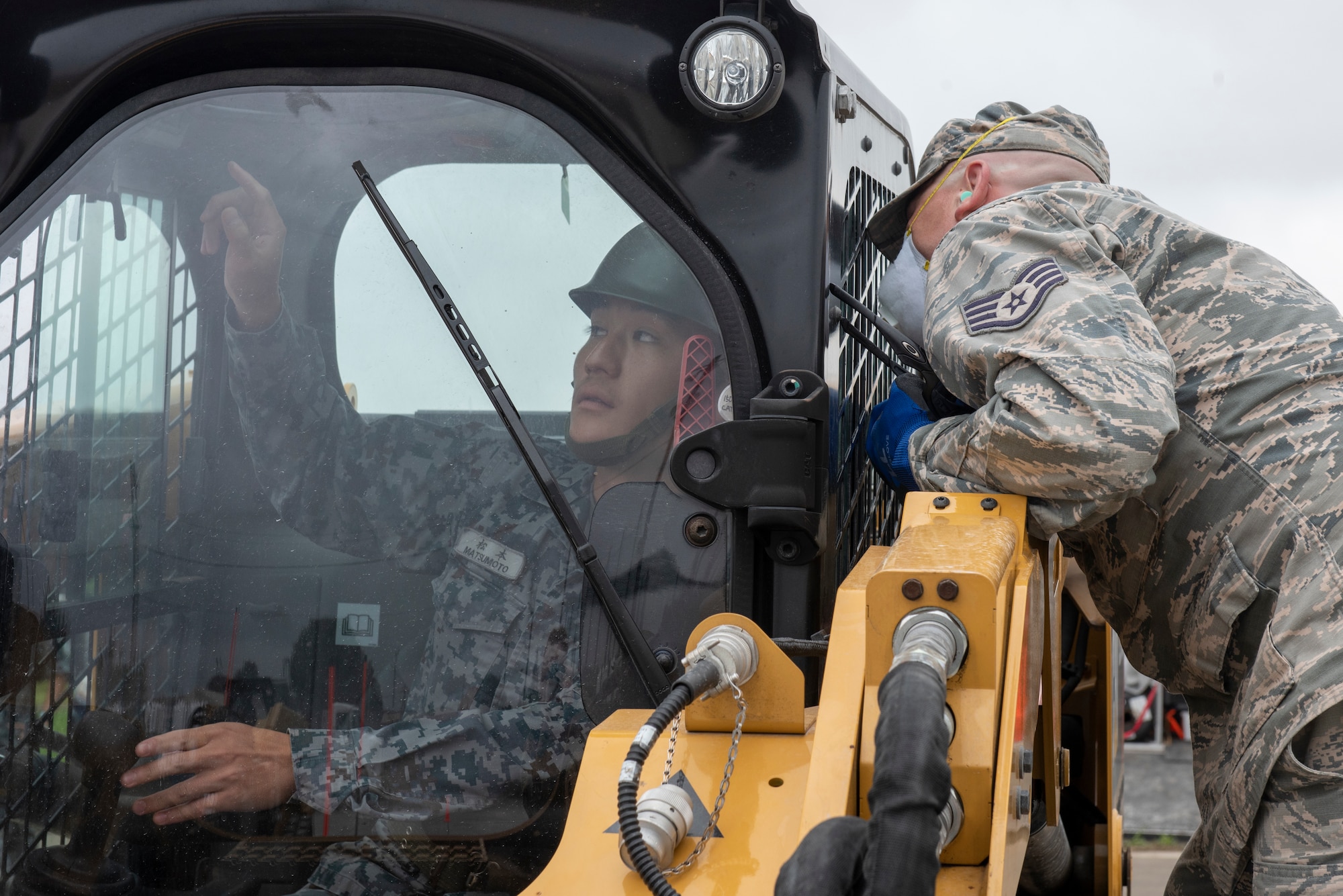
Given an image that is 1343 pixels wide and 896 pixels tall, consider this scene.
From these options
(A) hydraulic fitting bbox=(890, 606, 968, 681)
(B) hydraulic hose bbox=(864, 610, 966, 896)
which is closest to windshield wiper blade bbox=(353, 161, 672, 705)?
(A) hydraulic fitting bbox=(890, 606, 968, 681)

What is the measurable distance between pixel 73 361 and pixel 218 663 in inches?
19.9

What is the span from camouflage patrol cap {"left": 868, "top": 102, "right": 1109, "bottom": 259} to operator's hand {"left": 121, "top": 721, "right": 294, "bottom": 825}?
1.34 meters

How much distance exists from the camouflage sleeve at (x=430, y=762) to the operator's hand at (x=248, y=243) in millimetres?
633

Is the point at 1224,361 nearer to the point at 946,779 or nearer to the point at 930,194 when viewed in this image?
the point at 930,194

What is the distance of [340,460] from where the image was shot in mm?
1717

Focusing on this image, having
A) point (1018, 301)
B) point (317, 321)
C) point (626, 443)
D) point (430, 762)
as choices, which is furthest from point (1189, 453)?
point (317, 321)

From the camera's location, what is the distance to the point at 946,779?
3.34 feet

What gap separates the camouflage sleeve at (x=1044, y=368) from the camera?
1471 mm

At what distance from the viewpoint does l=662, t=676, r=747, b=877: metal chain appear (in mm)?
1308

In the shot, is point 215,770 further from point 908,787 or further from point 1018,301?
point 1018,301

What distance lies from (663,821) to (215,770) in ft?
2.33

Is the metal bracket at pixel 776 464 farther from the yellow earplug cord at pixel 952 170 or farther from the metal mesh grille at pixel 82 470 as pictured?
the metal mesh grille at pixel 82 470

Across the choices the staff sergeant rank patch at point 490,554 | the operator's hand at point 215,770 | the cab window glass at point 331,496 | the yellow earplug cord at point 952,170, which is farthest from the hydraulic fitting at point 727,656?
the yellow earplug cord at point 952,170

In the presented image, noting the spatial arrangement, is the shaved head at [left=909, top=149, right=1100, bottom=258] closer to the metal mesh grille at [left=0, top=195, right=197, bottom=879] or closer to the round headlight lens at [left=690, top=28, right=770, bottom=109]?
the round headlight lens at [left=690, top=28, right=770, bottom=109]
